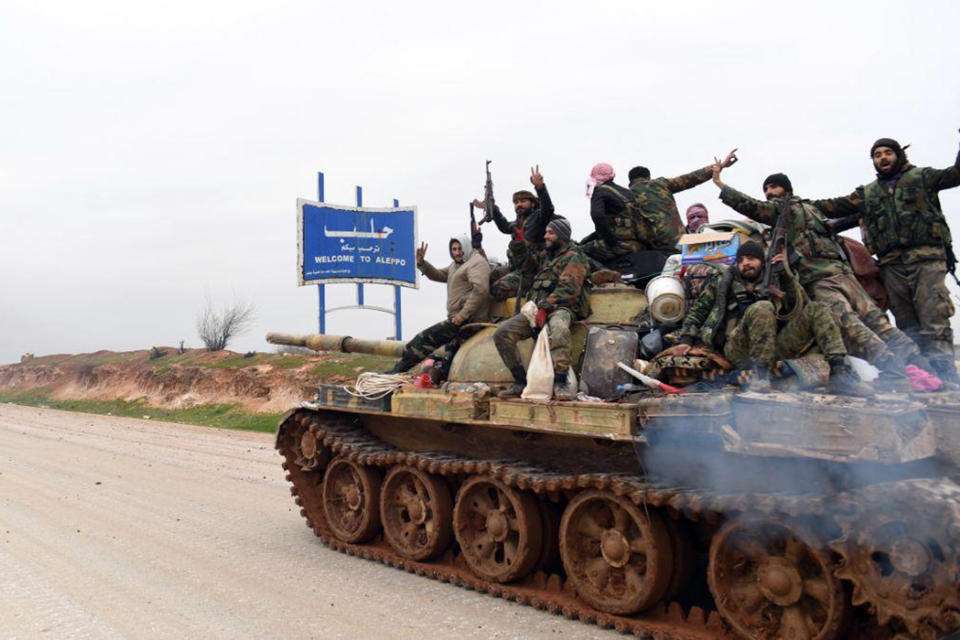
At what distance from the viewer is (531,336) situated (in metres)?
8.32

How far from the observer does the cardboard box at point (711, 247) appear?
24.5 ft

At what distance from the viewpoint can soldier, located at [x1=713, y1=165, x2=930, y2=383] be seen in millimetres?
6578

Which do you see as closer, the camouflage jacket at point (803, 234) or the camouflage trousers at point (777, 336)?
the camouflage trousers at point (777, 336)

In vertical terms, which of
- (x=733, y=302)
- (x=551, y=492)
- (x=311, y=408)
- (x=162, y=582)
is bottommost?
(x=162, y=582)

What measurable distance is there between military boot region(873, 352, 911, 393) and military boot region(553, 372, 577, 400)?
7.42ft

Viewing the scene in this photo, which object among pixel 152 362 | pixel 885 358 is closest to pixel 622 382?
pixel 885 358

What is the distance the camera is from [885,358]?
639 centimetres

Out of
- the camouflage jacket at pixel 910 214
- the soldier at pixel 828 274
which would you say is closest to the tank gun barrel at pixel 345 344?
the soldier at pixel 828 274

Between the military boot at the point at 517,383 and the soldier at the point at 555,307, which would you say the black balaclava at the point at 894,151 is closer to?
the soldier at the point at 555,307

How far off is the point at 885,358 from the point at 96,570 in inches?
263

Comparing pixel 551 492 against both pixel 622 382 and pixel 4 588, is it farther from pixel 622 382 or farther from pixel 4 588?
pixel 4 588

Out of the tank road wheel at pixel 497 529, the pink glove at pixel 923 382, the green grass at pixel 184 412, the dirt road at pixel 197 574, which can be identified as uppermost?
the pink glove at pixel 923 382

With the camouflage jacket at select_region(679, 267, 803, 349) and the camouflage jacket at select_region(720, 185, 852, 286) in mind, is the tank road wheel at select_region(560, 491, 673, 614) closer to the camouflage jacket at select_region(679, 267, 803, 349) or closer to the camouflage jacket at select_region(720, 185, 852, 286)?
the camouflage jacket at select_region(679, 267, 803, 349)

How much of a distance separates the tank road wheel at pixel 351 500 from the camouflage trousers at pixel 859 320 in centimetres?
463
